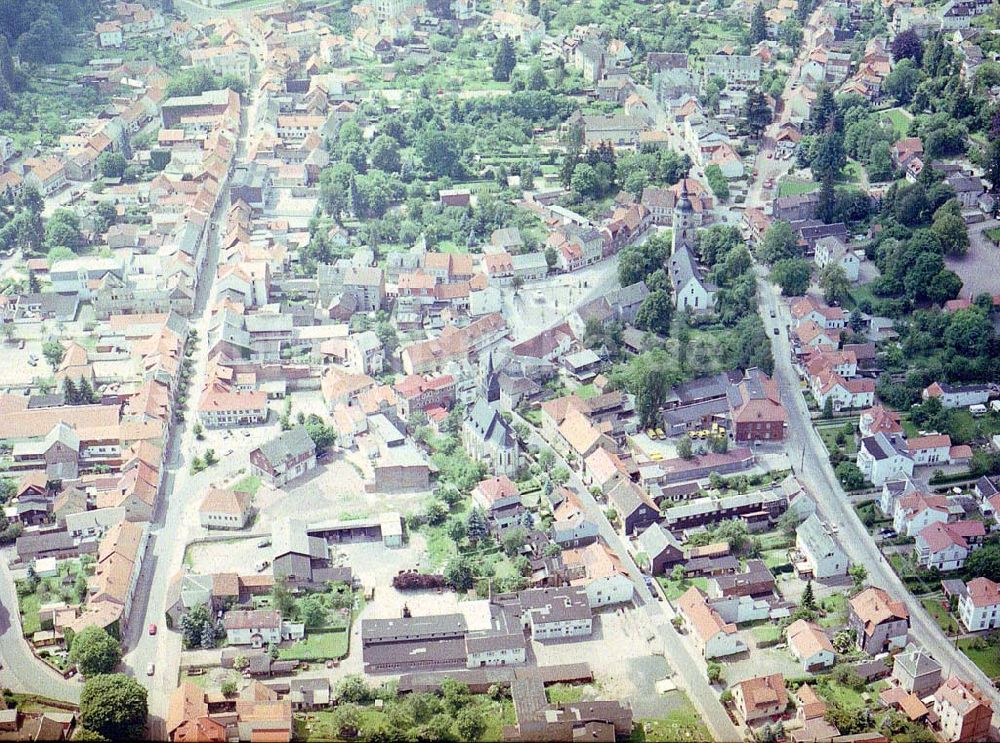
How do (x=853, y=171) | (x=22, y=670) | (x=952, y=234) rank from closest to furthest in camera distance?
(x=22, y=670) → (x=952, y=234) → (x=853, y=171)

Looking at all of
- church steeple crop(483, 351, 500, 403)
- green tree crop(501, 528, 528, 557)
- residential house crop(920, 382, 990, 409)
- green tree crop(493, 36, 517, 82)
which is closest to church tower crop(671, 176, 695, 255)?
church steeple crop(483, 351, 500, 403)

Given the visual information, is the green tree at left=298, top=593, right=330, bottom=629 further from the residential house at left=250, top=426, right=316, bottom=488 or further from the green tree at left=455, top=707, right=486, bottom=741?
the residential house at left=250, top=426, right=316, bottom=488

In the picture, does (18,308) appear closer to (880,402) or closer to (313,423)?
(313,423)

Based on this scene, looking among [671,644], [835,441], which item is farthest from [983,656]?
[835,441]

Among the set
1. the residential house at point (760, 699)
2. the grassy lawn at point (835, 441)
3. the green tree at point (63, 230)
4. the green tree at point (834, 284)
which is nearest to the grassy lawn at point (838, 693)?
the residential house at point (760, 699)

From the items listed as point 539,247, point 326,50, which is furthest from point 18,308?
point 326,50

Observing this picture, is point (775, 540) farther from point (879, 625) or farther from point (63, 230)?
point (63, 230)
